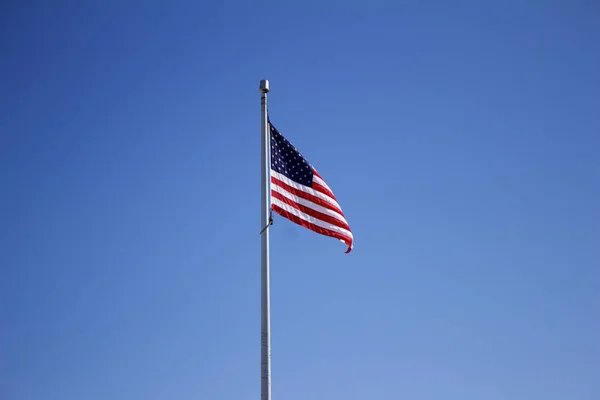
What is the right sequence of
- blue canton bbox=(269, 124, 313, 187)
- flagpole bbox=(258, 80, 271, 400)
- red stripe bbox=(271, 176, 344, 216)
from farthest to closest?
1. blue canton bbox=(269, 124, 313, 187)
2. red stripe bbox=(271, 176, 344, 216)
3. flagpole bbox=(258, 80, 271, 400)

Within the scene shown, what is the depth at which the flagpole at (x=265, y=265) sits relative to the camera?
30.6 metres

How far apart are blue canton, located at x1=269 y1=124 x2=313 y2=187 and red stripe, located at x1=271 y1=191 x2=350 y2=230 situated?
3.27 ft

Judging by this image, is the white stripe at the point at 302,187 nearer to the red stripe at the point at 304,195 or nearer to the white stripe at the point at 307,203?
the red stripe at the point at 304,195

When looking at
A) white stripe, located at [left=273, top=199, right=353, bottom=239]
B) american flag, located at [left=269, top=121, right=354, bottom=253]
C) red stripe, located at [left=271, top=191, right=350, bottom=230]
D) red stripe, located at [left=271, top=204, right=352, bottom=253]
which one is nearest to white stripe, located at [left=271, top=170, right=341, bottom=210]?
american flag, located at [left=269, top=121, right=354, bottom=253]

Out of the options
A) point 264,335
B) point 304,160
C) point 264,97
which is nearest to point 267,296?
point 264,335

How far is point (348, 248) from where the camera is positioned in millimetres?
35469

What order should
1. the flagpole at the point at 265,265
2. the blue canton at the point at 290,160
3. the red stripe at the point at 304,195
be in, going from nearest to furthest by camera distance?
the flagpole at the point at 265,265, the red stripe at the point at 304,195, the blue canton at the point at 290,160

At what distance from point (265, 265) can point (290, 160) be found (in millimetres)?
4917

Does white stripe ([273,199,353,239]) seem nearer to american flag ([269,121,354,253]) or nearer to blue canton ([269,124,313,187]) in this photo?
american flag ([269,121,354,253])

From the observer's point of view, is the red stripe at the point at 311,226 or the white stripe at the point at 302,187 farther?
the white stripe at the point at 302,187

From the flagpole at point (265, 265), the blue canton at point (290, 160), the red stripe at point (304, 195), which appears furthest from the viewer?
the blue canton at point (290, 160)

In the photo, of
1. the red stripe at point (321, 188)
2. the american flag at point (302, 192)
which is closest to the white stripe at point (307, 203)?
the american flag at point (302, 192)

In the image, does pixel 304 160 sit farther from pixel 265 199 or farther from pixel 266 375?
pixel 266 375

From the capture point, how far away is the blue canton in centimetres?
3425
